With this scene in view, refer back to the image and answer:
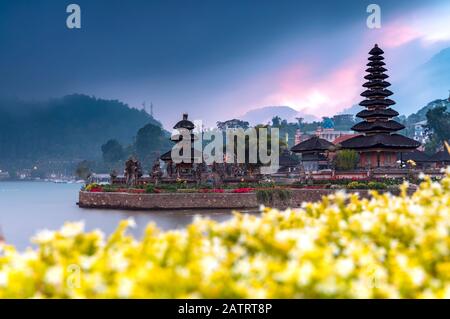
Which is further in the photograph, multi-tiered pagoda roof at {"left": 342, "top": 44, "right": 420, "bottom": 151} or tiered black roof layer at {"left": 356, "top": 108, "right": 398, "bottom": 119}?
tiered black roof layer at {"left": 356, "top": 108, "right": 398, "bottom": 119}

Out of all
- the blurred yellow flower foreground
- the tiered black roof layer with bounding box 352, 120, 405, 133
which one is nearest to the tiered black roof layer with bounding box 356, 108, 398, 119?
the tiered black roof layer with bounding box 352, 120, 405, 133

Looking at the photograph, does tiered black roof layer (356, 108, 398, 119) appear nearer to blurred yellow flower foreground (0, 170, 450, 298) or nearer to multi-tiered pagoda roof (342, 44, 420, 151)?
multi-tiered pagoda roof (342, 44, 420, 151)

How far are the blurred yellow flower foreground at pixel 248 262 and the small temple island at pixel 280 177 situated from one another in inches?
1385

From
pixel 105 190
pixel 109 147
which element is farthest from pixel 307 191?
pixel 109 147

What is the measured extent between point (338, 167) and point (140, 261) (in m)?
50.8

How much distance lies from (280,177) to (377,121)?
12312 millimetres

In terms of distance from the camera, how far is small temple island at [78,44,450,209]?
1656 inches

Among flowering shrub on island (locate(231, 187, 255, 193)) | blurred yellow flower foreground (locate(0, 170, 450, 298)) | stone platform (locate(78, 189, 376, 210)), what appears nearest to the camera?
blurred yellow flower foreground (locate(0, 170, 450, 298))

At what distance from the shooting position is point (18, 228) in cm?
3472

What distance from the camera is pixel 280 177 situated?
5931cm

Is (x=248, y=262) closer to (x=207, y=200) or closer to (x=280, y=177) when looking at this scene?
(x=207, y=200)

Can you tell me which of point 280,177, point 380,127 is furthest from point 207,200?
point 380,127

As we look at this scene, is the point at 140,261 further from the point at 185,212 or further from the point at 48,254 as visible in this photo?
the point at 185,212

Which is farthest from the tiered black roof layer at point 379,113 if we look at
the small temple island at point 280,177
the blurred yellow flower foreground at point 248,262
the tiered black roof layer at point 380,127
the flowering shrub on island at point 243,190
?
the blurred yellow flower foreground at point 248,262
